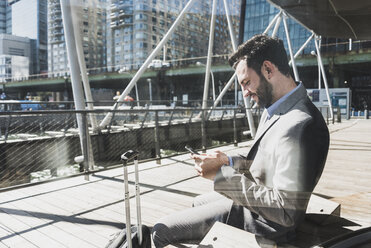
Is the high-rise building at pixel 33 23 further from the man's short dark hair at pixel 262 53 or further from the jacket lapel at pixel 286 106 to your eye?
the jacket lapel at pixel 286 106

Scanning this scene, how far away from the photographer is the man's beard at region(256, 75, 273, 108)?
917mm

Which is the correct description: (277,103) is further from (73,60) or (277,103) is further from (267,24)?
(73,60)

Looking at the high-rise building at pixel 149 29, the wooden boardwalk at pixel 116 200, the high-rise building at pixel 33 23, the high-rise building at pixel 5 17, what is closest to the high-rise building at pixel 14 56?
the high-rise building at pixel 33 23

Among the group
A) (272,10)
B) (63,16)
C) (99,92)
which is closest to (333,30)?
(272,10)

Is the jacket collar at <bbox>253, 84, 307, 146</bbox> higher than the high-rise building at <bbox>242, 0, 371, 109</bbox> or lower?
lower

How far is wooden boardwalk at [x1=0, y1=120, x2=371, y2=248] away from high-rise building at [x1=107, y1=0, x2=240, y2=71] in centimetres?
87

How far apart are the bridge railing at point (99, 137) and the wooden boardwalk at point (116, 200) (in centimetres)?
208

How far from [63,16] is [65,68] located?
1.16m

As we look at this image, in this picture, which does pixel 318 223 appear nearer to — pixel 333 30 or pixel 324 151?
pixel 324 151

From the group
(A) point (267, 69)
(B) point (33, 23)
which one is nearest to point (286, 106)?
(A) point (267, 69)

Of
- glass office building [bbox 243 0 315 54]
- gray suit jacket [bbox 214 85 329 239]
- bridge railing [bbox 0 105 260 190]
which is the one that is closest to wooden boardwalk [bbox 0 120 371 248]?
gray suit jacket [bbox 214 85 329 239]

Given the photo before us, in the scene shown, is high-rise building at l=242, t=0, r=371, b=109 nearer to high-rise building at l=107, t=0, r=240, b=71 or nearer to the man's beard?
high-rise building at l=107, t=0, r=240, b=71

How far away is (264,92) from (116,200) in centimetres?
211

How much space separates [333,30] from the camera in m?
1.60
